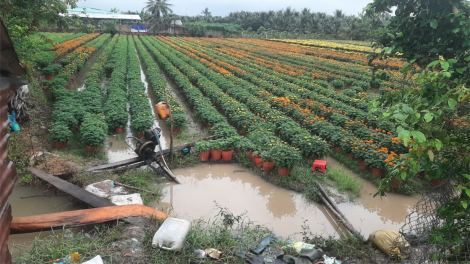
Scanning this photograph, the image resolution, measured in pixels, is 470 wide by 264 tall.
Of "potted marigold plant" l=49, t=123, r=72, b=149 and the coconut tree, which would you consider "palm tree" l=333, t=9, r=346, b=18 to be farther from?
"potted marigold plant" l=49, t=123, r=72, b=149

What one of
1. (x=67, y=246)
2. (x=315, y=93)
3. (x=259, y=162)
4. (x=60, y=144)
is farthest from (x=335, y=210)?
(x=315, y=93)

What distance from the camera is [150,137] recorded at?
711 centimetres

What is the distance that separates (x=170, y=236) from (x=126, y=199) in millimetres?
1949

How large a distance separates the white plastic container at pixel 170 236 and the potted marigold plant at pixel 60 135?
5001 mm

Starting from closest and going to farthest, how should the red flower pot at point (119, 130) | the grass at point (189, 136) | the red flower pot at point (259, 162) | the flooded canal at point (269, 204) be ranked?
1. the flooded canal at point (269, 204)
2. the red flower pot at point (259, 162)
3. the grass at point (189, 136)
4. the red flower pot at point (119, 130)

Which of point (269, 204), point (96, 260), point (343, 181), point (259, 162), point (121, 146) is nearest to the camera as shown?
point (96, 260)

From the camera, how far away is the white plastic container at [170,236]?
423 centimetres

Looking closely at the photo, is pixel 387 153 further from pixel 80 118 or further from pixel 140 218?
pixel 80 118

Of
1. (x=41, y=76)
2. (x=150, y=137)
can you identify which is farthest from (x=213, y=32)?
(x=150, y=137)

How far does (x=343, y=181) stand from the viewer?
7.14 m

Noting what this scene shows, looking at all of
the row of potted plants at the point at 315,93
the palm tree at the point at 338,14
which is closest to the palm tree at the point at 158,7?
the palm tree at the point at 338,14

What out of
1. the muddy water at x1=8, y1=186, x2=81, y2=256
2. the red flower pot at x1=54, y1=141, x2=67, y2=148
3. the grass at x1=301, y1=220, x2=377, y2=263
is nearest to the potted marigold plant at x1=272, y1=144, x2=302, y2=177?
the grass at x1=301, y1=220, x2=377, y2=263

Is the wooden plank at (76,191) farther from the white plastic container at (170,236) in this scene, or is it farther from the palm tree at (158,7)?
the palm tree at (158,7)

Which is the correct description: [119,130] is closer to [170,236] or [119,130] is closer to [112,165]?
[112,165]
